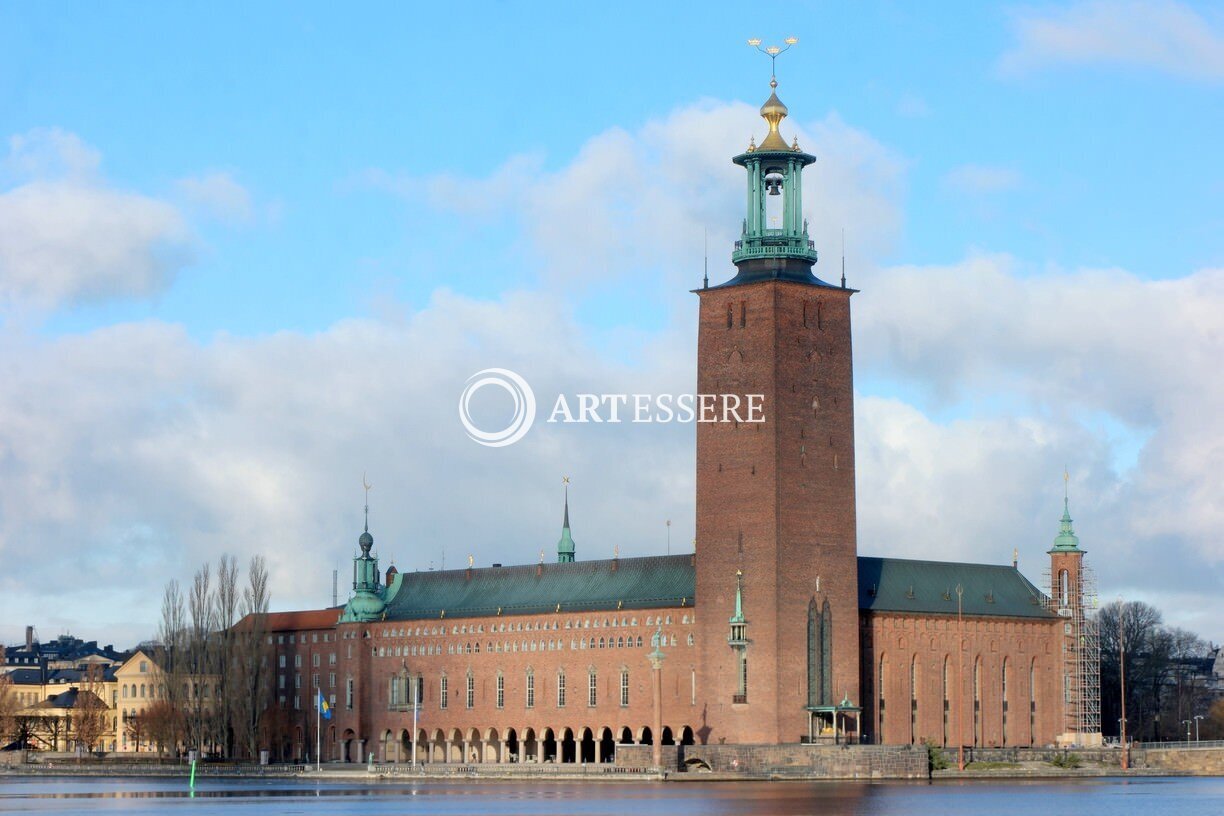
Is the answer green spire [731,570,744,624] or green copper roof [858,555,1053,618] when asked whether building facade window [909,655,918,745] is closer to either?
green copper roof [858,555,1053,618]

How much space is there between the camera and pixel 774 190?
4486 inches

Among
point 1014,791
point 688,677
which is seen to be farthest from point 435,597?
point 1014,791

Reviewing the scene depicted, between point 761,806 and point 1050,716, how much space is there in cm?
5352

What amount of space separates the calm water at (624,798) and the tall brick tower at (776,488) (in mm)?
10838

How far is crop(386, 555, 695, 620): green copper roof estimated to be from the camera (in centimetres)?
12406

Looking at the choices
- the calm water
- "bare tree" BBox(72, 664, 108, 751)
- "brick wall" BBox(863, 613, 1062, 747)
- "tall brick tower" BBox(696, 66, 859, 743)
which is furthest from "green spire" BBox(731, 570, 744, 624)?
"bare tree" BBox(72, 664, 108, 751)

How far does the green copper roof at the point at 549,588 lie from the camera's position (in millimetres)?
124062

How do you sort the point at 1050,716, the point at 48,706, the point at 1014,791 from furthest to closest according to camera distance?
the point at 48,706
the point at 1050,716
the point at 1014,791

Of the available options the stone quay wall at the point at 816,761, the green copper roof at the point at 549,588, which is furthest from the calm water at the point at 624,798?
the green copper roof at the point at 549,588

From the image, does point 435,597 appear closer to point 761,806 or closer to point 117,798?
point 117,798

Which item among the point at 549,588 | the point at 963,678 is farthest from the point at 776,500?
the point at 549,588

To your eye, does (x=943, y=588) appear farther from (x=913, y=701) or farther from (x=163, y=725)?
(x=163, y=725)

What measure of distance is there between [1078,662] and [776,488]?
26.4 metres

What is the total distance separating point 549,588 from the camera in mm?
133250
